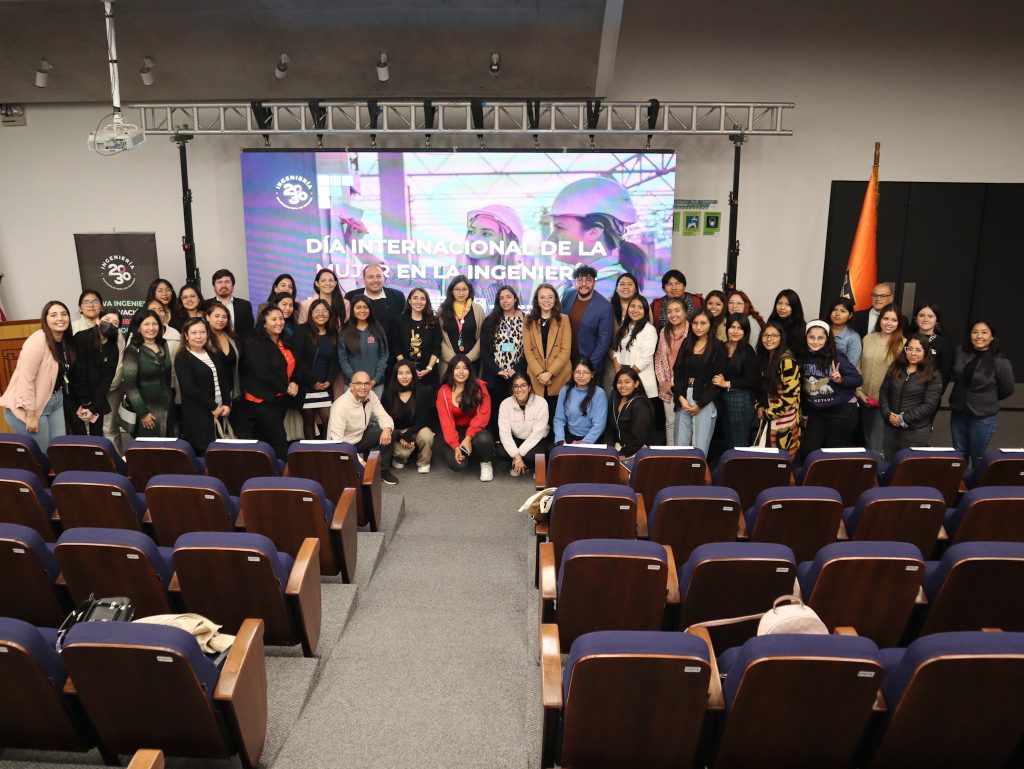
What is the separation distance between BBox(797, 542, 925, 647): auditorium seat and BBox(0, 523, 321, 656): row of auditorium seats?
2.08 m

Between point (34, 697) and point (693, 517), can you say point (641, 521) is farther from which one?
point (34, 697)

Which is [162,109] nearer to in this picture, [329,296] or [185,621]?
[329,296]

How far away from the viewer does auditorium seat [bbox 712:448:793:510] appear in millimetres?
4434

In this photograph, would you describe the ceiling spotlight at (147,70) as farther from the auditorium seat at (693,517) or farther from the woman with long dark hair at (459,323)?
the auditorium seat at (693,517)

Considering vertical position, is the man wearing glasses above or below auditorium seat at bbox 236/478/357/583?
above

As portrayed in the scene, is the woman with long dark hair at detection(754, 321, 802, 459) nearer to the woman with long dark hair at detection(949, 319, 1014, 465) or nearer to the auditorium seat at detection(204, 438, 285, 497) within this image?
the woman with long dark hair at detection(949, 319, 1014, 465)

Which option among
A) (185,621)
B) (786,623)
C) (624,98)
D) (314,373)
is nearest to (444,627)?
(185,621)

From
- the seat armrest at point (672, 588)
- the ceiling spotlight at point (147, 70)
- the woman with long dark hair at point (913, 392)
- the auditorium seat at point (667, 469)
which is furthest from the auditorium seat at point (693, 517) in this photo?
the ceiling spotlight at point (147, 70)

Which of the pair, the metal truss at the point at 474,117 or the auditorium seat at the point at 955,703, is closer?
the auditorium seat at the point at 955,703

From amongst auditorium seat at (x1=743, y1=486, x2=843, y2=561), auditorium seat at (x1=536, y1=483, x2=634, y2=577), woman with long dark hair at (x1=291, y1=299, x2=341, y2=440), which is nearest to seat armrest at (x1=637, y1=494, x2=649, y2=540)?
auditorium seat at (x1=536, y1=483, x2=634, y2=577)

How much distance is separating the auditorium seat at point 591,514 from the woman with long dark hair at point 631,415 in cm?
191

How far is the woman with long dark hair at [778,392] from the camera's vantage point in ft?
18.1

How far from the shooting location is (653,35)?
819cm

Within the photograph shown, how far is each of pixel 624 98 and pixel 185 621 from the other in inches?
281
